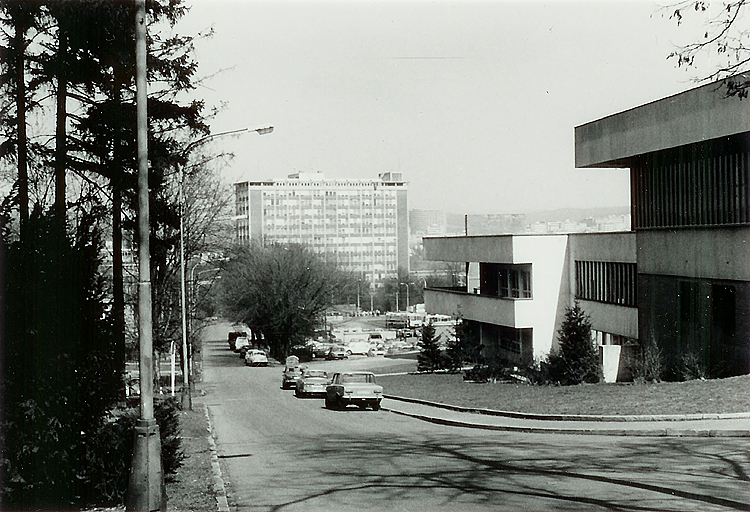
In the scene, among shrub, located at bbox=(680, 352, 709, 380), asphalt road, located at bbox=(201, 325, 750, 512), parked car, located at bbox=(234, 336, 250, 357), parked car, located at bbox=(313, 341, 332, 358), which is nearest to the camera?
asphalt road, located at bbox=(201, 325, 750, 512)

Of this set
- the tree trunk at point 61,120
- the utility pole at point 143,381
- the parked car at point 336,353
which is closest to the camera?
the utility pole at point 143,381

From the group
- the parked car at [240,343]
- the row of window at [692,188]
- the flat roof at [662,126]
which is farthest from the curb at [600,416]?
the parked car at [240,343]

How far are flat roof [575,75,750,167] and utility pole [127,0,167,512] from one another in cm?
1589

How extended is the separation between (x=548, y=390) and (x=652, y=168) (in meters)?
12.0

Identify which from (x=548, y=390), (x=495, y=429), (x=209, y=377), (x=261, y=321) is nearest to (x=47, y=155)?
(x=495, y=429)

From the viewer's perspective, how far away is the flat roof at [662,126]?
25406 mm

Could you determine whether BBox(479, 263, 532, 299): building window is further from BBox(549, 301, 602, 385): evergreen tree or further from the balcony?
BBox(549, 301, 602, 385): evergreen tree

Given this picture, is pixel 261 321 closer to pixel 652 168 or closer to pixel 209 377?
pixel 209 377

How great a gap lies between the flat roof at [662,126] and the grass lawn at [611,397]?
754 centimetres

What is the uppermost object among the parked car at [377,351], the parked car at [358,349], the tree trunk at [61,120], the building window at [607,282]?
the tree trunk at [61,120]

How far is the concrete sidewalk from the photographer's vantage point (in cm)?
1532

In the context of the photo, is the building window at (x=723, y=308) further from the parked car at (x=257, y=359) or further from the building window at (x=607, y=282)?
the parked car at (x=257, y=359)

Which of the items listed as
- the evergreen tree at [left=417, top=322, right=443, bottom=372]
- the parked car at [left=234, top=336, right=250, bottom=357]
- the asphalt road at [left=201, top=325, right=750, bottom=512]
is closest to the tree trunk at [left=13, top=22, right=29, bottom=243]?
the asphalt road at [left=201, top=325, right=750, bottom=512]

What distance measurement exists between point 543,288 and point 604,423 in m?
24.5
